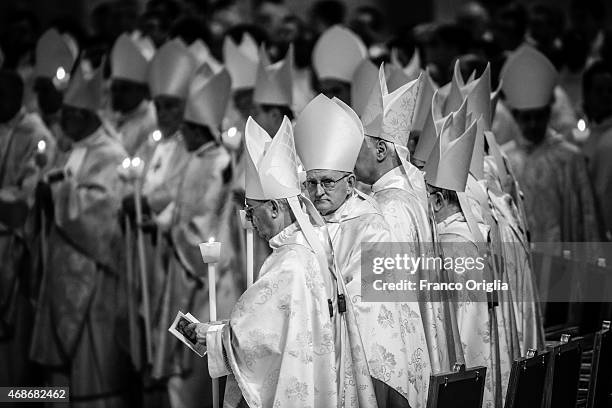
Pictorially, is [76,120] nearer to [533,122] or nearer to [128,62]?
[128,62]

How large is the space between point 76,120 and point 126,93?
2.28 feet

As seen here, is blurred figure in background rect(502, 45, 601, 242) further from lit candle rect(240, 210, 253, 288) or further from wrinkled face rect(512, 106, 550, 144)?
lit candle rect(240, 210, 253, 288)

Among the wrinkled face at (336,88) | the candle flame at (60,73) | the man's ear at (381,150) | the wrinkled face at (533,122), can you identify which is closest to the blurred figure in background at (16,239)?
the candle flame at (60,73)

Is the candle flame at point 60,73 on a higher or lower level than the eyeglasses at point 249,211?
higher

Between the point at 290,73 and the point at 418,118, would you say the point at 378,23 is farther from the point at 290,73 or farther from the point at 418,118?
the point at 418,118

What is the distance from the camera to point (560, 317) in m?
7.04

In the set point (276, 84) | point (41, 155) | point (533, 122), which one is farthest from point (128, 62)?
point (533, 122)

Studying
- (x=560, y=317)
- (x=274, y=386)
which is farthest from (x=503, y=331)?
(x=274, y=386)

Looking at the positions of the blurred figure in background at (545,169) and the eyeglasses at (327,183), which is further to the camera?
the blurred figure in background at (545,169)

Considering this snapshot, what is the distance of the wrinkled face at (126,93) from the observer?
852cm

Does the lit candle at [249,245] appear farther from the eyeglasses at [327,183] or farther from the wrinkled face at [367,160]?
the wrinkled face at [367,160]

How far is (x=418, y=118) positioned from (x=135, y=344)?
2.12m

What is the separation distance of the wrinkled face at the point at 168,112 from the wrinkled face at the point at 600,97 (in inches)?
95.1

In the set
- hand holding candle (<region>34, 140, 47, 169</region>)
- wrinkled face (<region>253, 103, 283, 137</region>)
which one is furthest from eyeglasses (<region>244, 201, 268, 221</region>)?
hand holding candle (<region>34, 140, 47, 169</region>)
